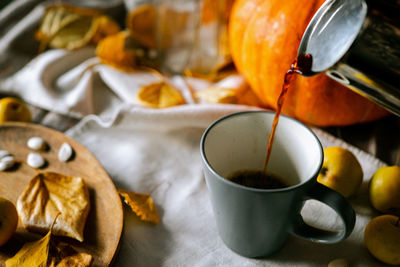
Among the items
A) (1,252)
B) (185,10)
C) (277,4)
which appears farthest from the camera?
(185,10)

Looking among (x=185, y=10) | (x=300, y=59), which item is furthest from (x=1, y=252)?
(x=185, y=10)

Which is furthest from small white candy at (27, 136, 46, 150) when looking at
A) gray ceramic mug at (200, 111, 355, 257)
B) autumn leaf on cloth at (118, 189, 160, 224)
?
gray ceramic mug at (200, 111, 355, 257)

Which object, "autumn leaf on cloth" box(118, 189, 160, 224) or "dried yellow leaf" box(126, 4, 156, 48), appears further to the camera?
"dried yellow leaf" box(126, 4, 156, 48)

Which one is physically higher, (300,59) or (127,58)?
(300,59)

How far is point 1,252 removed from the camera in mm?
466

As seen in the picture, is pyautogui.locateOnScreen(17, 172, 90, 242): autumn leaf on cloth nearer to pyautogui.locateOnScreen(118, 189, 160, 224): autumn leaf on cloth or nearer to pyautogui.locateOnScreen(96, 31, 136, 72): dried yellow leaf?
pyautogui.locateOnScreen(118, 189, 160, 224): autumn leaf on cloth

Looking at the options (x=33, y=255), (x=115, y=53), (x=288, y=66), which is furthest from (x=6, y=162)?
(x=288, y=66)

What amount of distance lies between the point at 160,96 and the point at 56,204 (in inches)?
10.9

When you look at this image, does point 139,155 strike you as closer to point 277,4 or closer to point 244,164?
point 244,164

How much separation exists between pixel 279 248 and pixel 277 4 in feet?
1.14

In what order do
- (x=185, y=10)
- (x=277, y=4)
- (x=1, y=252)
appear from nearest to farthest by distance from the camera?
(x=1, y=252) → (x=277, y=4) → (x=185, y=10)

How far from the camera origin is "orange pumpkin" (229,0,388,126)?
59 cm

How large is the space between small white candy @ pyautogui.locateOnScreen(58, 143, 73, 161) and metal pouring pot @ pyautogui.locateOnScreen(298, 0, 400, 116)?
0.34 metres

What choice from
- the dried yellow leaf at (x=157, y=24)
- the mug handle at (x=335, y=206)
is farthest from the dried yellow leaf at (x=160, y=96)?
the mug handle at (x=335, y=206)
